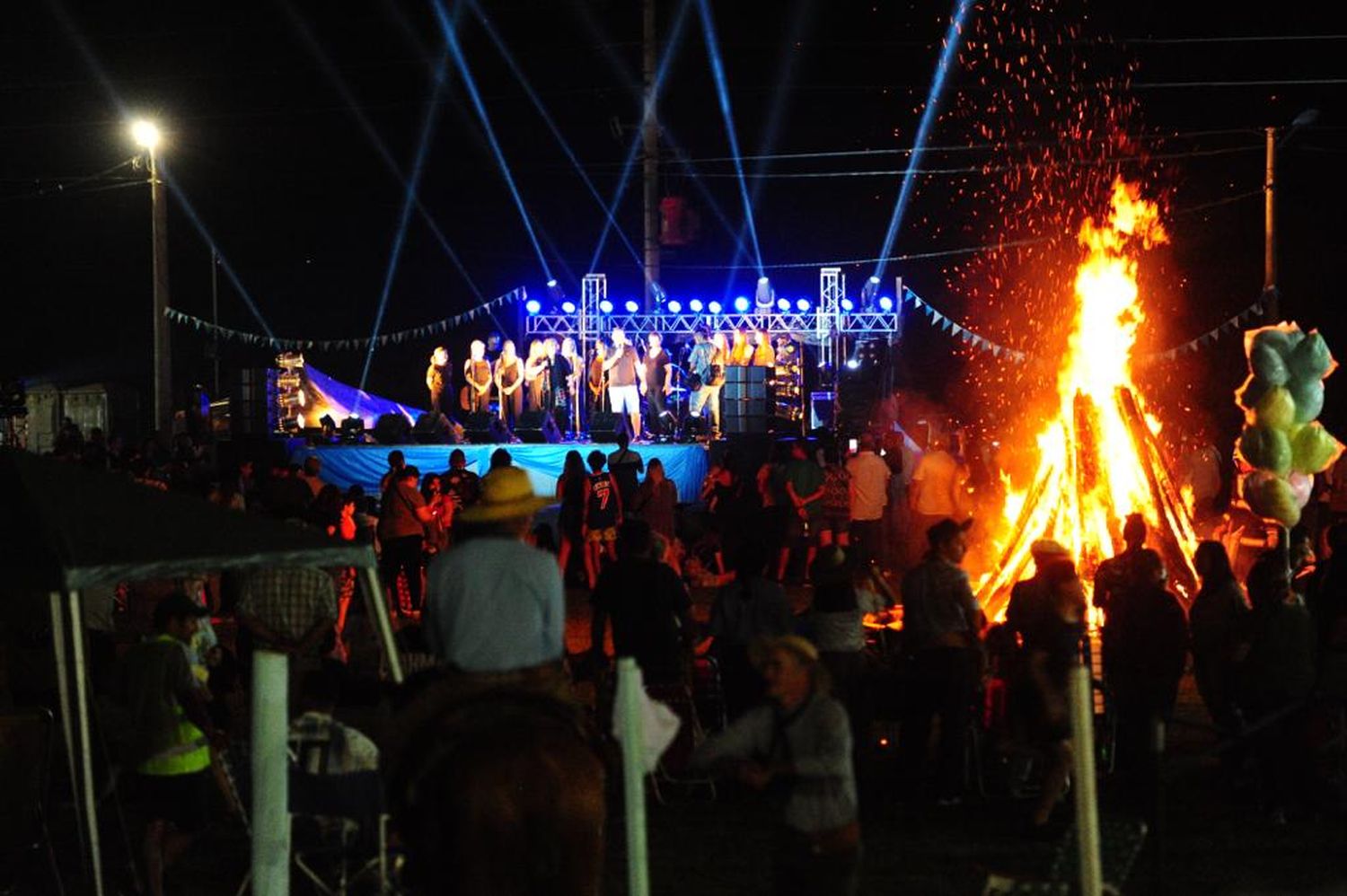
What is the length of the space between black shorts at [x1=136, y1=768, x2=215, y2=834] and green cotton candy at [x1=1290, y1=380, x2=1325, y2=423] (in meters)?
8.84

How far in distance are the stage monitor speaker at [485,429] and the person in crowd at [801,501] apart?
34.3 ft

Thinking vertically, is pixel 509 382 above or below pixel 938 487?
above

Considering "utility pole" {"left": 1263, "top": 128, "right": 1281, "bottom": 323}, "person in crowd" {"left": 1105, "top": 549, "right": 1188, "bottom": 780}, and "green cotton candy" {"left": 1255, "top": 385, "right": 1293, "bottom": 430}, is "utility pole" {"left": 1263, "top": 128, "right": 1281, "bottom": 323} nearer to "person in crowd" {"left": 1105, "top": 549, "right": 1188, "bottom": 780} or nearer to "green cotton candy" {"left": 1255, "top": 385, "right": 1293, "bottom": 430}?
"green cotton candy" {"left": 1255, "top": 385, "right": 1293, "bottom": 430}

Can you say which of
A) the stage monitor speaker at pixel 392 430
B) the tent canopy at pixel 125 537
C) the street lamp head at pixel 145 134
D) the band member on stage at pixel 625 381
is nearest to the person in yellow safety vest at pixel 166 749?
the tent canopy at pixel 125 537

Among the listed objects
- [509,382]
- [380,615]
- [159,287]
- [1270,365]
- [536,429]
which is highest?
[159,287]

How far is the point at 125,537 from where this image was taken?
7.01m

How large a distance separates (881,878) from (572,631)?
335 inches

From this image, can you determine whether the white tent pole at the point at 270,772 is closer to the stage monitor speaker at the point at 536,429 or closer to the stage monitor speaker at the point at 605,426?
the stage monitor speaker at the point at 605,426

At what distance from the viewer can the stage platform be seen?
2503cm

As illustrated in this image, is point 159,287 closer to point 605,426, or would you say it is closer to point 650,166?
point 605,426

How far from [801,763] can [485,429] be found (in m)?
23.7

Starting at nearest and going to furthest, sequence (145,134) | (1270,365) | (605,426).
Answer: (1270,365), (145,134), (605,426)

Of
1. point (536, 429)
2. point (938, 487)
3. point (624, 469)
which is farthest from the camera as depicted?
point (536, 429)

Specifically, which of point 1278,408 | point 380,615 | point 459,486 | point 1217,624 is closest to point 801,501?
point 459,486
